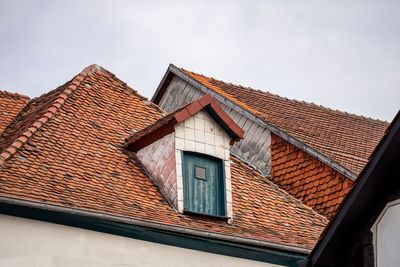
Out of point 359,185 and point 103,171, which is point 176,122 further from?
point 359,185

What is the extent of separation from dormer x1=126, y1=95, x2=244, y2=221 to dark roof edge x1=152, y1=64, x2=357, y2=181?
2572mm

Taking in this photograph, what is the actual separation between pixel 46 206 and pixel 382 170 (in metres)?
5.09

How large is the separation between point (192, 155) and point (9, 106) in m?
4.39

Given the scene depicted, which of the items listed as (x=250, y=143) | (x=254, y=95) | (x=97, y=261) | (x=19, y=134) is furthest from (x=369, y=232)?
(x=254, y=95)

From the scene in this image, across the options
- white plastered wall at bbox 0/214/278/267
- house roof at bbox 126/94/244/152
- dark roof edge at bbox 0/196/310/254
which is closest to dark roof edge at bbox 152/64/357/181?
house roof at bbox 126/94/244/152

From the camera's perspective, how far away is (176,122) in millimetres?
16281

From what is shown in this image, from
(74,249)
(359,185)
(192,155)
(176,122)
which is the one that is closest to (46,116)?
(176,122)

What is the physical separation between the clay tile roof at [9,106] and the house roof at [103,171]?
0.63 feet

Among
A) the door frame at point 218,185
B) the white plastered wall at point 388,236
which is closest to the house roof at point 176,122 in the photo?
the door frame at point 218,185

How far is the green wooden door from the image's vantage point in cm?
1596

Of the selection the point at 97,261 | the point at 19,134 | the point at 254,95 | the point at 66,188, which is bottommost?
the point at 97,261

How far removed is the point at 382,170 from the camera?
10805 mm

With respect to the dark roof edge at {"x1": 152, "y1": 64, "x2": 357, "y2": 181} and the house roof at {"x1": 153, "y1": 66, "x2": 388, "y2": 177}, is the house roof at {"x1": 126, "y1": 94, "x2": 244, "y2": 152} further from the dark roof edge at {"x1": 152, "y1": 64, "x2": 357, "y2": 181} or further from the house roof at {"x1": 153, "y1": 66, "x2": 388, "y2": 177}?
the house roof at {"x1": 153, "y1": 66, "x2": 388, "y2": 177}

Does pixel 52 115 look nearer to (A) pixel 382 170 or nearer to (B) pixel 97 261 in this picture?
(B) pixel 97 261
